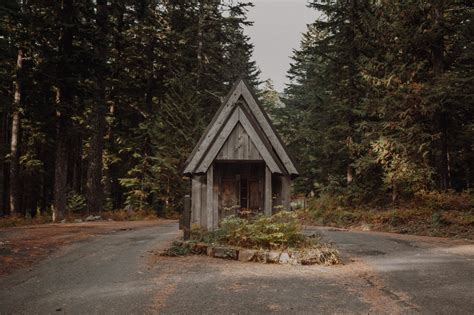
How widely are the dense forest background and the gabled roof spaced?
18.8 feet

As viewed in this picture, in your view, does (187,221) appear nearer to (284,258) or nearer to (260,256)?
(260,256)

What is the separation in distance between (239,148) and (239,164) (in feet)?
6.08

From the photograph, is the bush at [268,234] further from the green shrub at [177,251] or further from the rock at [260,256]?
the green shrub at [177,251]

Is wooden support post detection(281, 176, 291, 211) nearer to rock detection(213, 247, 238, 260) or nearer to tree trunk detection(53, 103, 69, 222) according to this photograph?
rock detection(213, 247, 238, 260)

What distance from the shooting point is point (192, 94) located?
26016 millimetres

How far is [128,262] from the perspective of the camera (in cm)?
934

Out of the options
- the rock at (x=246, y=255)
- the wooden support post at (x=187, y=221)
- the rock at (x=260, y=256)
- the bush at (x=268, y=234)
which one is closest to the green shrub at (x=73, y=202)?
the wooden support post at (x=187, y=221)

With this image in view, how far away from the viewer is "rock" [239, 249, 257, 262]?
9.48 metres

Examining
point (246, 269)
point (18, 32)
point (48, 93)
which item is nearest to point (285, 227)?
point (246, 269)

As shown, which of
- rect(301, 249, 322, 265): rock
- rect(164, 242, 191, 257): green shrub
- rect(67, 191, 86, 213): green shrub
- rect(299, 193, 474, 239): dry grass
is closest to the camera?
rect(301, 249, 322, 265): rock

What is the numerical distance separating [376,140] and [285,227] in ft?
37.8

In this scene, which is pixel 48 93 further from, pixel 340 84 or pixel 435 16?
pixel 435 16

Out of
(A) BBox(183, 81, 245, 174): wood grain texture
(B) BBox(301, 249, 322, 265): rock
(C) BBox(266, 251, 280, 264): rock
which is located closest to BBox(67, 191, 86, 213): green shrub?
(A) BBox(183, 81, 245, 174): wood grain texture

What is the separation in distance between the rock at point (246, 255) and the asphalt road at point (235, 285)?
367 mm
